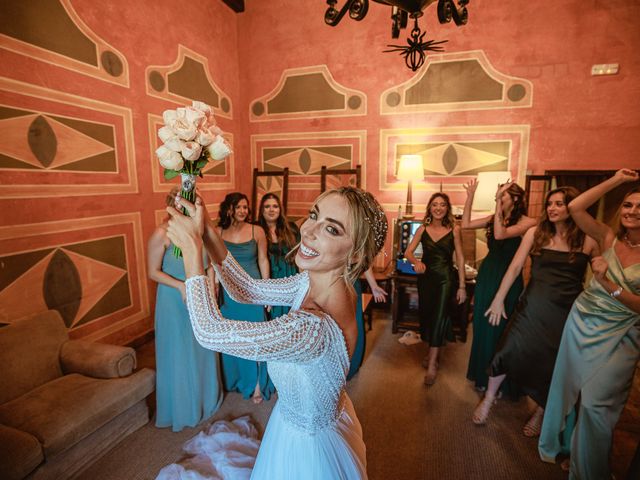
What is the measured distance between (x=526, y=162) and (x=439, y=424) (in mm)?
3467

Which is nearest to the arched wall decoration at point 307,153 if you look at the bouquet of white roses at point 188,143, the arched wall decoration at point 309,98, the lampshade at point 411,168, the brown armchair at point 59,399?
the arched wall decoration at point 309,98

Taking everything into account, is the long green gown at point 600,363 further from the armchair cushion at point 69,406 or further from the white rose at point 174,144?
the armchair cushion at point 69,406

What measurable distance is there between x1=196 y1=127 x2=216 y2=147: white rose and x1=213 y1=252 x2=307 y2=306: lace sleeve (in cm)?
47

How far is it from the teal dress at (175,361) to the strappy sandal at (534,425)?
2473 millimetres

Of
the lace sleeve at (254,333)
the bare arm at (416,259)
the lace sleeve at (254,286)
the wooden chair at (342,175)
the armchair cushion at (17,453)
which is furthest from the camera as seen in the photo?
the wooden chair at (342,175)

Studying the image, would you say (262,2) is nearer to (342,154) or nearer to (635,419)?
(342,154)

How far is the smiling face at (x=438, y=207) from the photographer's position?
11.0 feet

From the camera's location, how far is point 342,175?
515cm

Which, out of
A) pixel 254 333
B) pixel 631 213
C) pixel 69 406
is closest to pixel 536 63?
pixel 631 213

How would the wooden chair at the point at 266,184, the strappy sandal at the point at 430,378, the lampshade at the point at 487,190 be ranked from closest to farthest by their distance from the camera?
1. the strappy sandal at the point at 430,378
2. the lampshade at the point at 487,190
3. the wooden chair at the point at 266,184

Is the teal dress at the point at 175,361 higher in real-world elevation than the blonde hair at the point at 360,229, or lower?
lower

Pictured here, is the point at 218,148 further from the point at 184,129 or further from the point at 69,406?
the point at 69,406

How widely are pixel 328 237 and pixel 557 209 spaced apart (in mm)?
2012

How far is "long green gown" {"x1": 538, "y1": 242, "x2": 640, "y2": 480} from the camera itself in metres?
1.93
